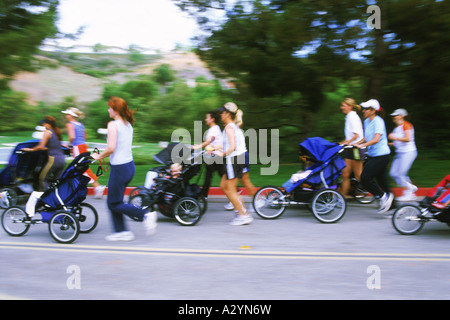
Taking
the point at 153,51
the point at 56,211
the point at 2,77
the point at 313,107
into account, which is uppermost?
the point at 153,51

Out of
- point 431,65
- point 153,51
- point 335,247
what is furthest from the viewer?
point 153,51

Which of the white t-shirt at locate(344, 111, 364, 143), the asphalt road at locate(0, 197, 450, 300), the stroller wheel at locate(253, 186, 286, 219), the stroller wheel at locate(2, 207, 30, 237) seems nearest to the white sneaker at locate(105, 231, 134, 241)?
the asphalt road at locate(0, 197, 450, 300)

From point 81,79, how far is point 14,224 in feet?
96.5

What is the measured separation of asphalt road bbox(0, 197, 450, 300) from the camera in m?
4.75

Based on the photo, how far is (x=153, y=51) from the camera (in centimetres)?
3406

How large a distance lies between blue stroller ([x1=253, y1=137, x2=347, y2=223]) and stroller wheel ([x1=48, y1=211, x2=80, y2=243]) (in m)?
3.03

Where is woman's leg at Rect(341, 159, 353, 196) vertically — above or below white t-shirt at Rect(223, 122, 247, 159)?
below

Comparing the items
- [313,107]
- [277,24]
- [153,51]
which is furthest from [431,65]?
[153,51]

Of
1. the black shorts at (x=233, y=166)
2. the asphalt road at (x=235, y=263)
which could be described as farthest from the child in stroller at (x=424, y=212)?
the black shorts at (x=233, y=166)

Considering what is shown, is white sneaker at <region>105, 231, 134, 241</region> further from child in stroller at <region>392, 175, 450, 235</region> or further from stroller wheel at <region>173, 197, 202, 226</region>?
child in stroller at <region>392, 175, 450, 235</region>

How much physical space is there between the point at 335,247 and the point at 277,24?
5.77 meters

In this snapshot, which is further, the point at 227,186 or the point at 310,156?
the point at 310,156

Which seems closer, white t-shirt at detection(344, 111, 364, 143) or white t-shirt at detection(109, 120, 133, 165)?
white t-shirt at detection(109, 120, 133, 165)

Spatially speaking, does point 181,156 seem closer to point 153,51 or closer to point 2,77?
point 2,77
